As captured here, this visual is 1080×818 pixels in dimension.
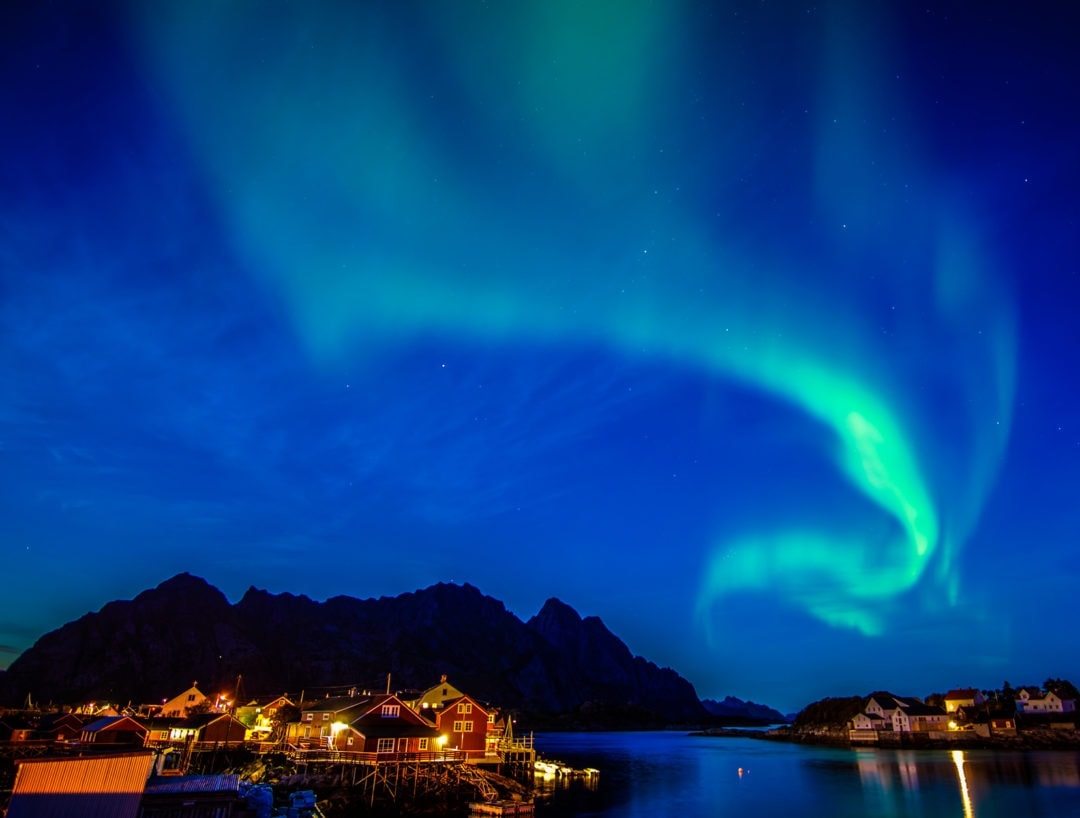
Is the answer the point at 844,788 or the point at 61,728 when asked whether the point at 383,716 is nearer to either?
the point at 61,728

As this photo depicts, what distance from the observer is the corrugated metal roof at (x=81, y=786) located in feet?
77.2

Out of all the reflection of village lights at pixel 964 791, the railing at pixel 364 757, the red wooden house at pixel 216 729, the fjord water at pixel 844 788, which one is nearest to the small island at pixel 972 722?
the fjord water at pixel 844 788

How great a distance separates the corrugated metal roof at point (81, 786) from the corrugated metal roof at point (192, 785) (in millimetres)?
1960

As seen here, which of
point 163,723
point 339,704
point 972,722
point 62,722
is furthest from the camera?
point 972,722

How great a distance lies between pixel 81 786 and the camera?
2419cm

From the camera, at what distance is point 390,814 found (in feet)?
176

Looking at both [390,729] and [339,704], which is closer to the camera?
[390,729]

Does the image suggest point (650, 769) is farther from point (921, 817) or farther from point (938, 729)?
point (938, 729)

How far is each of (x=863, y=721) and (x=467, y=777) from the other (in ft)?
448

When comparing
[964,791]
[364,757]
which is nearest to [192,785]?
[364,757]

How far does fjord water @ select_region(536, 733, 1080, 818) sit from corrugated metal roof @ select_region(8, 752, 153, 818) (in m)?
45.7

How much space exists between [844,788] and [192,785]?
8097 centimetres

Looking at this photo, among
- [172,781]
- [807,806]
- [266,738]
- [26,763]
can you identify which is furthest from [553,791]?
[26,763]

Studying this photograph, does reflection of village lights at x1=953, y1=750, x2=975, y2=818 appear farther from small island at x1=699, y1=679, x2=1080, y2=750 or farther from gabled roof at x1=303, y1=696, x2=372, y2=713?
gabled roof at x1=303, y1=696, x2=372, y2=713
